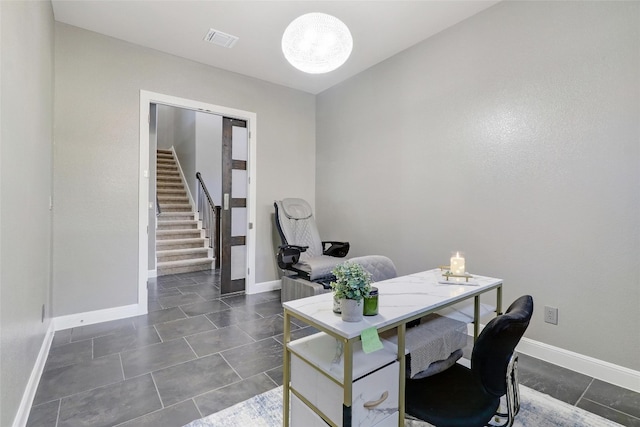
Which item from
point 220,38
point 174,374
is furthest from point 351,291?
point 220,38

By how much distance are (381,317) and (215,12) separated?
9.67 ft

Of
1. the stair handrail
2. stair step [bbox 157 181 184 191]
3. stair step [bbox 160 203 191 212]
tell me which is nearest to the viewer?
the stair handrail

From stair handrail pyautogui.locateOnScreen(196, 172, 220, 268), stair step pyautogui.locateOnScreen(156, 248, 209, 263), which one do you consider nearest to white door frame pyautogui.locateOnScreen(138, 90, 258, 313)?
stair step pyautogui.locateOnScreen(156, 248, 209, 263)

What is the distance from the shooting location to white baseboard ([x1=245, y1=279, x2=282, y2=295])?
4183 millimetres

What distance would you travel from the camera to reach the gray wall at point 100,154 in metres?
2.95

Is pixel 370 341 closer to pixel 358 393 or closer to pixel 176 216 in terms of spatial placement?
pixel 358 393

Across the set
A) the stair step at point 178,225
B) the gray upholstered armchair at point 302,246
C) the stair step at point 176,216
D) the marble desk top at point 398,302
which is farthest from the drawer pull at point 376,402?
the stair step at point 176,216

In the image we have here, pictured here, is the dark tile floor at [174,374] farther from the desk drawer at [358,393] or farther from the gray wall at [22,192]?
the desk drawer at [358,393]

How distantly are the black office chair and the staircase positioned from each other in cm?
491

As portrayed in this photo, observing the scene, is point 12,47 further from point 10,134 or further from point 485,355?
point 485,355

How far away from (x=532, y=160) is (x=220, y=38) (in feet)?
10.4

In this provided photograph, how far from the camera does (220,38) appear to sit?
3158 millimetres

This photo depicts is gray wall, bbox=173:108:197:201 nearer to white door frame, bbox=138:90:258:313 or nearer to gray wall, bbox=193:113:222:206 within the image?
gray wall, bbox=193:113:222:206

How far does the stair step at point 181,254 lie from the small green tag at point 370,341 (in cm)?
512
